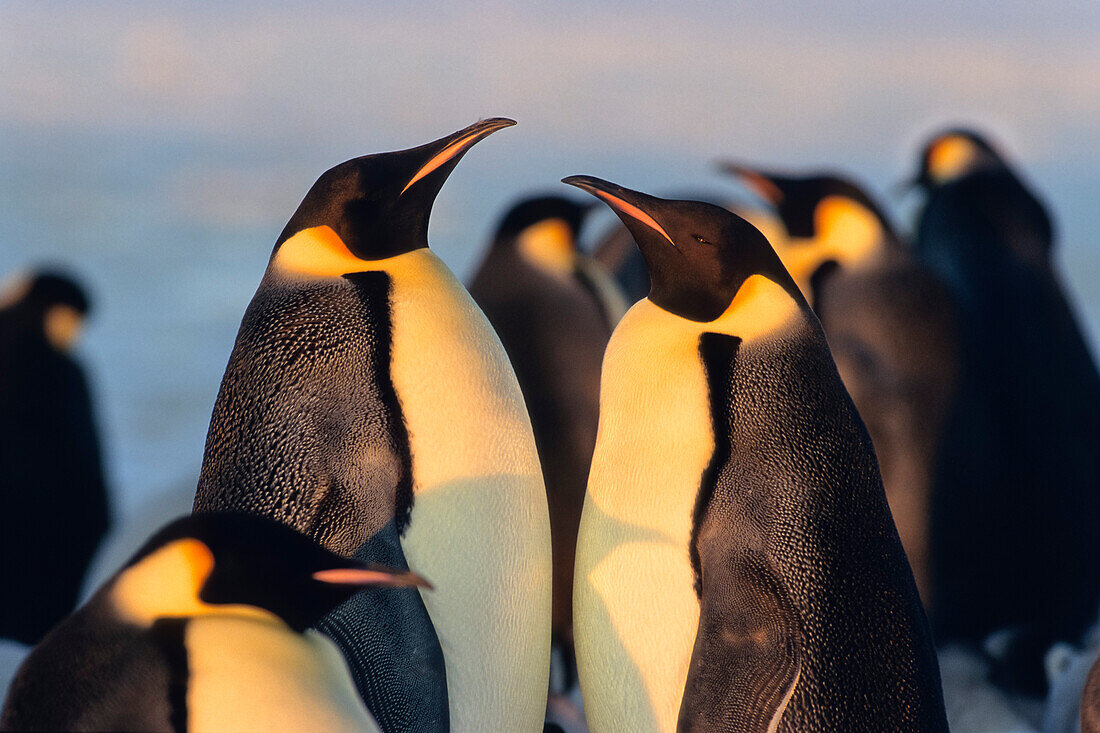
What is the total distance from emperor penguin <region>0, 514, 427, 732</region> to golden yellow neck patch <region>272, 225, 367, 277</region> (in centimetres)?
46

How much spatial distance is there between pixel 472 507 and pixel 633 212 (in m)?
0.40

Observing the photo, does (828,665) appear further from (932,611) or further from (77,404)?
(77,404)

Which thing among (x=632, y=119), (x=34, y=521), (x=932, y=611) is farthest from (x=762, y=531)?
(x=632, y=119)

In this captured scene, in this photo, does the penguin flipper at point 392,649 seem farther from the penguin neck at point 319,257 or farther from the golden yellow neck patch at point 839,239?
the golden yellow neck patch at point 839,239

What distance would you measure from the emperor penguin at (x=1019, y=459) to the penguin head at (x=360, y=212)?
4.06 feet

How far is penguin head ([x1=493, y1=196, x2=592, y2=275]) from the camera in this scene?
7.12 ft

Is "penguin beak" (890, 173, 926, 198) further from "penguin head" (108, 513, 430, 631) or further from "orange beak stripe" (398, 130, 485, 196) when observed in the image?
"penguin head" (108, 513, 430, 631)

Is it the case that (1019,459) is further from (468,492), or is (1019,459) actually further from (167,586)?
(167,586)

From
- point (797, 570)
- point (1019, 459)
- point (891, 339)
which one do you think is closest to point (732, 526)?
point (797, 570)

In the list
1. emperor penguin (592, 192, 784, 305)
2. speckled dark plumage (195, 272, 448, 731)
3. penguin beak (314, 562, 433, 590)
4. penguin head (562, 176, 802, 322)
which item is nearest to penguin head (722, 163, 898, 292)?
emperor penguin (592, 192, 784, 305)

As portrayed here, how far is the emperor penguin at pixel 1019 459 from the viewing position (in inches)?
86.6

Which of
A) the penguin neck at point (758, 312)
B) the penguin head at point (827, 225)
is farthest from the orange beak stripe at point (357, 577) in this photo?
the penguin head at point (827, 225)

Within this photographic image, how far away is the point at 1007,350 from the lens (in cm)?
232

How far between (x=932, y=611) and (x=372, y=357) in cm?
139
